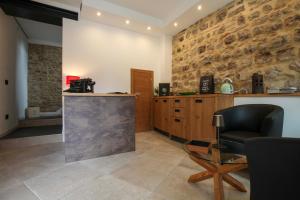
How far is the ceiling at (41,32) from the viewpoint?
4734 millimetres

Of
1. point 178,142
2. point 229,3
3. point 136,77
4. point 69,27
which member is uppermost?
point 229,3

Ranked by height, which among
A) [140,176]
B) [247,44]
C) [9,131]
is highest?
[247,44]

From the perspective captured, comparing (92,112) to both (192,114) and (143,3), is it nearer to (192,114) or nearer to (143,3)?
(192,114)

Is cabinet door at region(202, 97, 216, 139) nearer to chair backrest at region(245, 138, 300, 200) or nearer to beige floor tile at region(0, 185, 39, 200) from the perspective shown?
chair backrest at region(245, 138, 300, 200)

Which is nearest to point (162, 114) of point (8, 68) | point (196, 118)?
point (196, 118)

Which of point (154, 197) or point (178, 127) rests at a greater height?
point (178, 127)

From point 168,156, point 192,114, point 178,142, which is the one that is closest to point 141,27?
point 192,114

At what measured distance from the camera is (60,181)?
199cm

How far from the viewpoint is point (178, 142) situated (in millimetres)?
3881

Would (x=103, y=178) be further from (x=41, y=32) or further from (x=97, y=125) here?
(x=41, y=32)

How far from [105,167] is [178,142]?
78.0 inches

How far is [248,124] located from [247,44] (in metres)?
1.62

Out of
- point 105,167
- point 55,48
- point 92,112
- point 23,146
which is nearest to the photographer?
point 105,167

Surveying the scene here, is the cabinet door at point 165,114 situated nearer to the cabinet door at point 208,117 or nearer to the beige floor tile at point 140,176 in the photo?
the cabinet door at point 208,117
